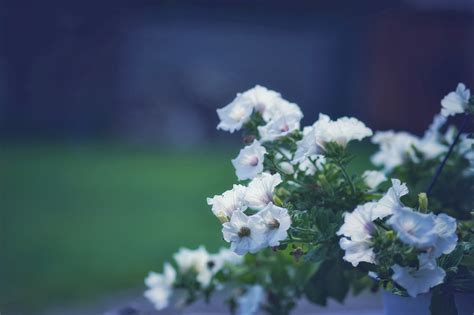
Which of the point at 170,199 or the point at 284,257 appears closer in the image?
the point at 284,257

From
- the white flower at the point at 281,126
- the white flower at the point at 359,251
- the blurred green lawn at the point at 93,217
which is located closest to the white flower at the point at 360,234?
the white flower at the point at 359,251

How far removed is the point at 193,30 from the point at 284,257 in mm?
8195

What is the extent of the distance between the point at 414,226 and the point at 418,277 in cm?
6

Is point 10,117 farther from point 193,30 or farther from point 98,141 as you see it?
point 193,30

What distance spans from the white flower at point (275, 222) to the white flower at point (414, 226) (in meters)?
0.13

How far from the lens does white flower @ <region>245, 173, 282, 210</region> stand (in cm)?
77

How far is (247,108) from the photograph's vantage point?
0.93 m

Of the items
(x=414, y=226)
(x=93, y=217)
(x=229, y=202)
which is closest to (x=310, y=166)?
(x=229, y=202)

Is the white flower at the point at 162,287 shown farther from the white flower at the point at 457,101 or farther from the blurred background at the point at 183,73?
the blurred background at the point at 183,73

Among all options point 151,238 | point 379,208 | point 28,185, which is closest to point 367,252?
point 379,208

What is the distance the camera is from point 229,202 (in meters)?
0.77

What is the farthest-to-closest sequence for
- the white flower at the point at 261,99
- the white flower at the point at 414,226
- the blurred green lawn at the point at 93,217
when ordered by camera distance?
the blurred green lawn at the point at 93,217, the white flower at the point at 261,99, the white flower at the point at 414,226

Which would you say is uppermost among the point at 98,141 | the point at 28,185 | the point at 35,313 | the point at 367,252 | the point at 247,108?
the point at 98,141

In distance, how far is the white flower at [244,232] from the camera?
726 mm
